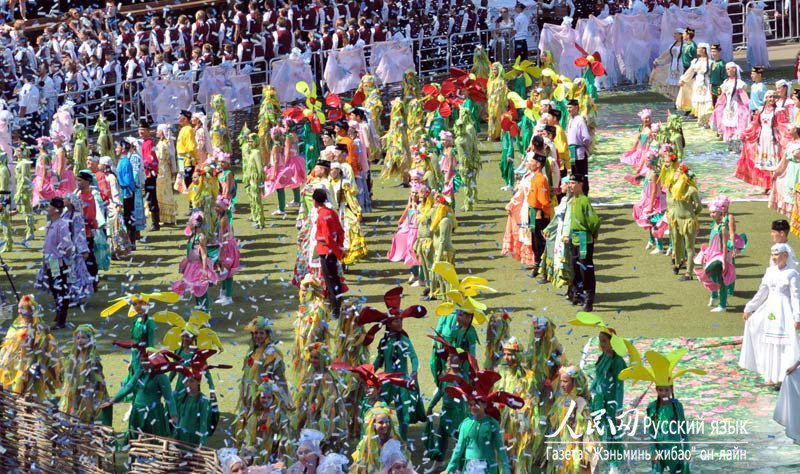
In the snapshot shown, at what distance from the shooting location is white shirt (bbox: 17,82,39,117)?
2616 centimetres

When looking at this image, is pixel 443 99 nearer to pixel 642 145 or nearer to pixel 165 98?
pixel 642 145

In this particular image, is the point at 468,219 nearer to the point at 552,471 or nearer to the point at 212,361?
the point at 212,361

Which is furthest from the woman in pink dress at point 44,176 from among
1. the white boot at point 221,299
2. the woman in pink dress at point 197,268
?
the woman in pink dress at point 197,268

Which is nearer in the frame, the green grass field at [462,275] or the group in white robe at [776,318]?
the group in white robe at [776,318]

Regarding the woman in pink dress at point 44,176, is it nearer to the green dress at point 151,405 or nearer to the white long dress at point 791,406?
the green dress at point 151,405

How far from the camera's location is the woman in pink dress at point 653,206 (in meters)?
20.2

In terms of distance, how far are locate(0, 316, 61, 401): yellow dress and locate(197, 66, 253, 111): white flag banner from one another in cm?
1360

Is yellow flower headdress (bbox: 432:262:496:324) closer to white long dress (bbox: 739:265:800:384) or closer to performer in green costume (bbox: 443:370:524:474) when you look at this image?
performer in green costume (bbox: 443:370:524:474)

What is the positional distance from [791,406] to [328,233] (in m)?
6.08

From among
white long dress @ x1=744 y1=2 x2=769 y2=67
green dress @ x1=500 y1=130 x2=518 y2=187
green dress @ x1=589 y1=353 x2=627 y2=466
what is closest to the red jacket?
green dress @ x1=589 y1=353 x2=627 y2=466

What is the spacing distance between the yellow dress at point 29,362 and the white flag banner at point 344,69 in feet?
51.2

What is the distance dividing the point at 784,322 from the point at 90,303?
865cm

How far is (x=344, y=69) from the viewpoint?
99.9 feet

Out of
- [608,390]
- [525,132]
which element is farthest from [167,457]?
[525,132]
